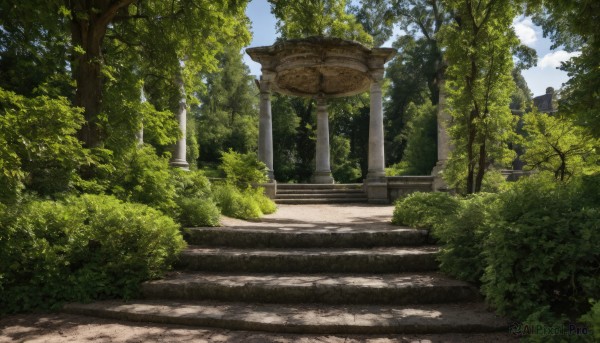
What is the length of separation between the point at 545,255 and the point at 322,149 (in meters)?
16.7

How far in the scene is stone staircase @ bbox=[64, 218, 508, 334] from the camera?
3.60 m

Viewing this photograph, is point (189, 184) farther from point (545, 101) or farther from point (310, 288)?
point (545, 101)

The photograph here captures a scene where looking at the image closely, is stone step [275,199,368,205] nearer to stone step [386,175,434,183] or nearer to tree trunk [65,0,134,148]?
stone step [386,175,434,183]

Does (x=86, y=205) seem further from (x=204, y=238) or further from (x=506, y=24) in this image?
(x=506, y=24)

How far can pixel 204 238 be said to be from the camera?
5.91 meters

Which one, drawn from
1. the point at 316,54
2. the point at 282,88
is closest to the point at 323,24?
the point at 282,88

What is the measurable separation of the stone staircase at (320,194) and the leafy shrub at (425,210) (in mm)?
7008

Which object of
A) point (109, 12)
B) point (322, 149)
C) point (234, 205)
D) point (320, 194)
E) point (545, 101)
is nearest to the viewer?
point (109, 12)

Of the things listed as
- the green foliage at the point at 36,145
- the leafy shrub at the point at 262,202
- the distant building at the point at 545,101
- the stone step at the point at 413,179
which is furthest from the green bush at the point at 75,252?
the distant building at the point at 545,101

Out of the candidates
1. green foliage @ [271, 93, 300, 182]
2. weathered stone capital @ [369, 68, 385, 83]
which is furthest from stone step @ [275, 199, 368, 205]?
green foliage @ [271, 93, 300, 182]

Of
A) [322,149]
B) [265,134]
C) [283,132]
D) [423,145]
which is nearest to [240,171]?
[265,134]

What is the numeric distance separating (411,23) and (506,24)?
26484 mm

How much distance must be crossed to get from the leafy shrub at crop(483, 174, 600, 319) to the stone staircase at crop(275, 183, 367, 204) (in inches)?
419

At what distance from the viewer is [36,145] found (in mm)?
4641
